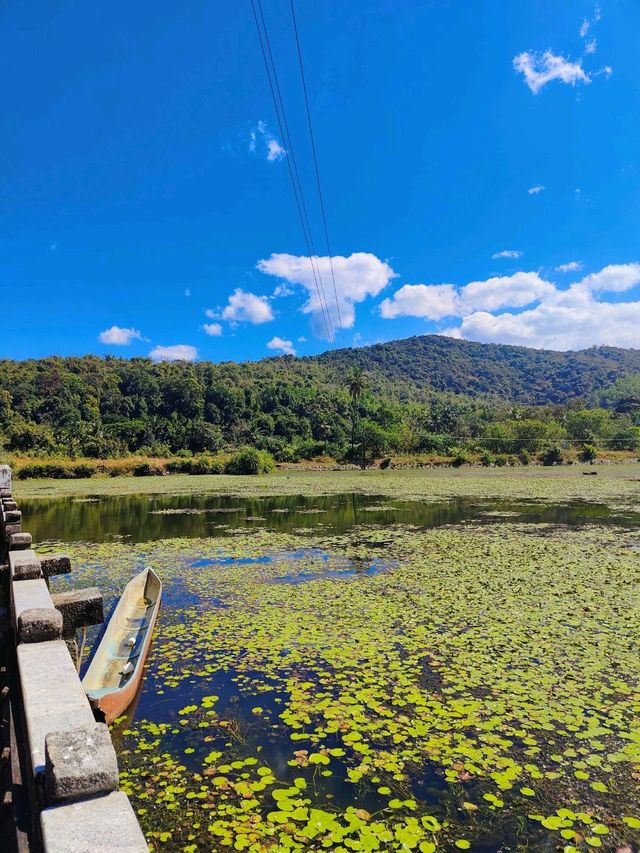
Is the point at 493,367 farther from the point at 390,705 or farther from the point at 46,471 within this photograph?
the point at 390,705

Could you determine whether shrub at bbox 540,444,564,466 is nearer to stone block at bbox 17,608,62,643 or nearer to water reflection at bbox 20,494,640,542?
water reflection at bbox 20,494,640,542

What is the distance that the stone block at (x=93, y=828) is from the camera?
4.54ft

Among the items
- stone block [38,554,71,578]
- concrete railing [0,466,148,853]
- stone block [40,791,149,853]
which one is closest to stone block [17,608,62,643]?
concrete railing [0,466,148,853]

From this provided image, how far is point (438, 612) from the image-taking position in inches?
311

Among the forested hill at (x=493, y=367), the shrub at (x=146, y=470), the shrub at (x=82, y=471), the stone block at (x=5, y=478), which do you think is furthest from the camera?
the forested hill at (x=493, y=367)

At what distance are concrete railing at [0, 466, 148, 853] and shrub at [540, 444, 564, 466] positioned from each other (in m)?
59.4

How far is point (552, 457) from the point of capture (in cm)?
5672

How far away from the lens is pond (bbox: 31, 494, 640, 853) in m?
3.61

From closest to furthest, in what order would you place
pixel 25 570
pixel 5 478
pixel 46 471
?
pixel 25 570 < pixel 5 478 < pixel 46 471

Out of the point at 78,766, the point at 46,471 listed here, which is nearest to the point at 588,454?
the point at 46,471

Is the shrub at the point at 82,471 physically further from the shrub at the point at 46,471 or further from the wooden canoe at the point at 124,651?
the wooden canoe at the point at 124,651

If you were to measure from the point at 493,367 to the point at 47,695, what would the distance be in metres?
165

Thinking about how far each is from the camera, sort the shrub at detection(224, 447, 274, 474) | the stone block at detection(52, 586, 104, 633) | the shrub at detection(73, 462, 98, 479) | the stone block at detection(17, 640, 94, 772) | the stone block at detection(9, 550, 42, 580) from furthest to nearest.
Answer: the shrub at detection(224, 447, 274, 474) < the shrub at detection(73, 462, 98, 479) < the stone block at detection(9, 550, 42, 580) < the stone block at detection(52, 586, 104, 633) < the stone block at detection(17, 640, 94, 772)

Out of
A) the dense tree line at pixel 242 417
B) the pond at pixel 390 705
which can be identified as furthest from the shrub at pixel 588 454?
the pond at pixel 390 705
